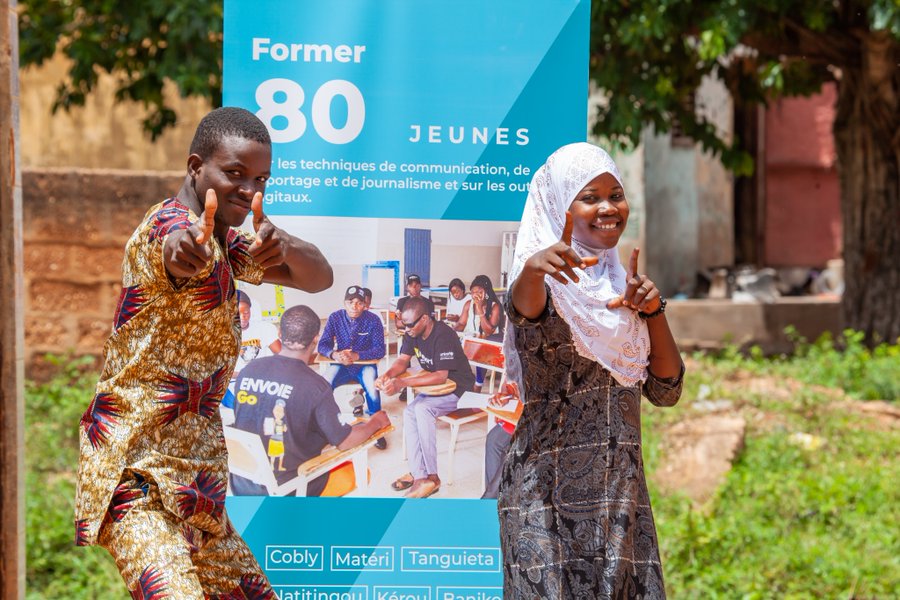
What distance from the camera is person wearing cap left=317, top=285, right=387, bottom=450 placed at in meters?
3.65

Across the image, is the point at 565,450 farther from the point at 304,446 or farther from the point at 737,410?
the point at 737,410

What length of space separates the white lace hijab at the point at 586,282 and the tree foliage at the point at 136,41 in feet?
17.0

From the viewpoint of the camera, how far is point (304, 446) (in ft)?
12.0

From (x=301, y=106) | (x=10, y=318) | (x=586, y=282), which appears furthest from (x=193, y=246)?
(x=301, y=106)

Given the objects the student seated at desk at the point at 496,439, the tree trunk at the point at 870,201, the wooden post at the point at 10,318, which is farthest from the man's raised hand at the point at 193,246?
the tree trunk at the point at 870,201

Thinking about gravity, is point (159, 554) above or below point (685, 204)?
below

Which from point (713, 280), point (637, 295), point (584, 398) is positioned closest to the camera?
point (637, 295)

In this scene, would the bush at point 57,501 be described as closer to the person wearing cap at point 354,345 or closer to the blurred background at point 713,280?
the blurred background at point 713,280

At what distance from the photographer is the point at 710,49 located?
754 centimetres

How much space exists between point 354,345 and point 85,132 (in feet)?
30.4

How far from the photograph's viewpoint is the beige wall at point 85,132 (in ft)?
38.7

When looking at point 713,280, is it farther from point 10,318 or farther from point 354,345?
point 10,318

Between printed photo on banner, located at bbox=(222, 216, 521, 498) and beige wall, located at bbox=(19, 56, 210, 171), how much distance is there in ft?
28.4

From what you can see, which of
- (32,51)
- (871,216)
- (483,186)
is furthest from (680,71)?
(483,186)
